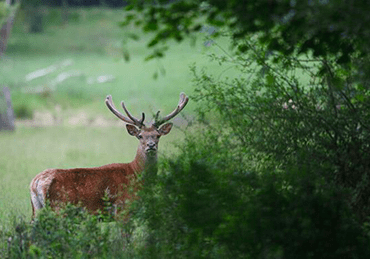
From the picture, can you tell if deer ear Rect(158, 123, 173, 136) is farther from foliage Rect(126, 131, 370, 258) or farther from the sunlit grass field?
foliage Rect(126, 131, 370, 258)

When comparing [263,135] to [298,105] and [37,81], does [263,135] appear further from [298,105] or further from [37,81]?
[37,81]

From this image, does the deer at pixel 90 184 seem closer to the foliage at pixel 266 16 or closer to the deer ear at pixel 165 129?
the deer ear at pixel 165 129

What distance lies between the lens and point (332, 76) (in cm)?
635

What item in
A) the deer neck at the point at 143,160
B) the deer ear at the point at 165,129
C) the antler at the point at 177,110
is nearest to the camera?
the deer neck at the point at 143,160

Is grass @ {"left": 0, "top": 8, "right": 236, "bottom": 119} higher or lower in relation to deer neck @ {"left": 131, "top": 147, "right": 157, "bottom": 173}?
higher

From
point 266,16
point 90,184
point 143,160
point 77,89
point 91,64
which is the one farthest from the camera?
point 91,64

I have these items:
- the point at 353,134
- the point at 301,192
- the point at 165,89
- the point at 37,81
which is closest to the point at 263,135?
the point at 353,134

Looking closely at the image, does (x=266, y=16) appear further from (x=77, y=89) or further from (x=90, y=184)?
(x=77, y=89)

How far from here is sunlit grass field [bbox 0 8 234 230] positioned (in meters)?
16.2

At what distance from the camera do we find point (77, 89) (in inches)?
1324

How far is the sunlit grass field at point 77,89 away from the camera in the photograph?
16194 mm

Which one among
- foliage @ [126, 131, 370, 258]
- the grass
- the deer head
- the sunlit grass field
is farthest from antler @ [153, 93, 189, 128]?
the grass

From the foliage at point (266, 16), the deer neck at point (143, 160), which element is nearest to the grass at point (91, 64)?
the deer neck at point (143, 160)

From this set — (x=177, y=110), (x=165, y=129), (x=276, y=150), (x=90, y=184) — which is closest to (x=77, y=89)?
(x=177, y=110)
